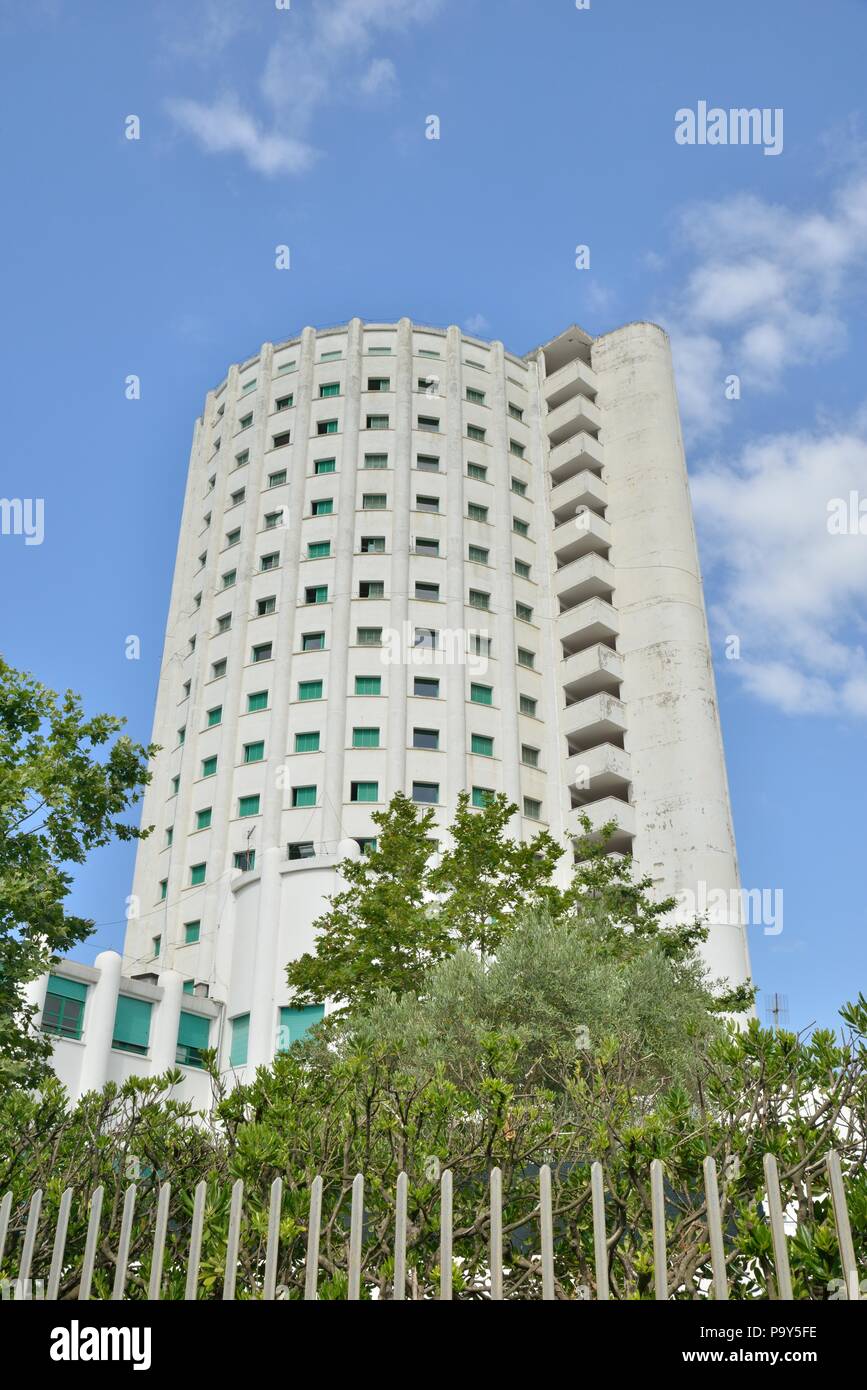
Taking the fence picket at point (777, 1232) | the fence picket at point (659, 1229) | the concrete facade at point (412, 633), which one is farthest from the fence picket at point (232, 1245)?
the concrete facade at point (412, 633)

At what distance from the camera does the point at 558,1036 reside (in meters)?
17.4

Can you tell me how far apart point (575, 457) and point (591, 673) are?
11935 millimetres

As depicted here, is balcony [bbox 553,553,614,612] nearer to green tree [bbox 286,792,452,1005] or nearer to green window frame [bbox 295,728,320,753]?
green window frame [bbox 295,728,320,753]

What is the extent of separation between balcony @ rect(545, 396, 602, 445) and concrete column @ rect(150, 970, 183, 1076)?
32.4 m

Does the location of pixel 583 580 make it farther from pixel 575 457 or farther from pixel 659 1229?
pixel 659 1229

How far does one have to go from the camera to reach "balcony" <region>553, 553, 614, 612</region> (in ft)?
156

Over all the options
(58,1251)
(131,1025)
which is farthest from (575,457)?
(58,1251)

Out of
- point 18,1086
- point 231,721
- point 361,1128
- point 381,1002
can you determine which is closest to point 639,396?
point 231,721

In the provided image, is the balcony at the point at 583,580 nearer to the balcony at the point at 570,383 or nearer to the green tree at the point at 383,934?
the balcony at the point at 570,383

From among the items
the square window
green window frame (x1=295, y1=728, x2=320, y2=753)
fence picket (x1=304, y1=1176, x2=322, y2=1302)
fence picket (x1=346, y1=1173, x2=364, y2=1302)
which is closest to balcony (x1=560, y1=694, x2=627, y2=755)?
the square window

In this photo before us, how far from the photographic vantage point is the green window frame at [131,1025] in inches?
1293

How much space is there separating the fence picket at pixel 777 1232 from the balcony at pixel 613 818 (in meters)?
37.9

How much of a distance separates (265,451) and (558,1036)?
124ft

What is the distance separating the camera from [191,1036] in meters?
34.8
